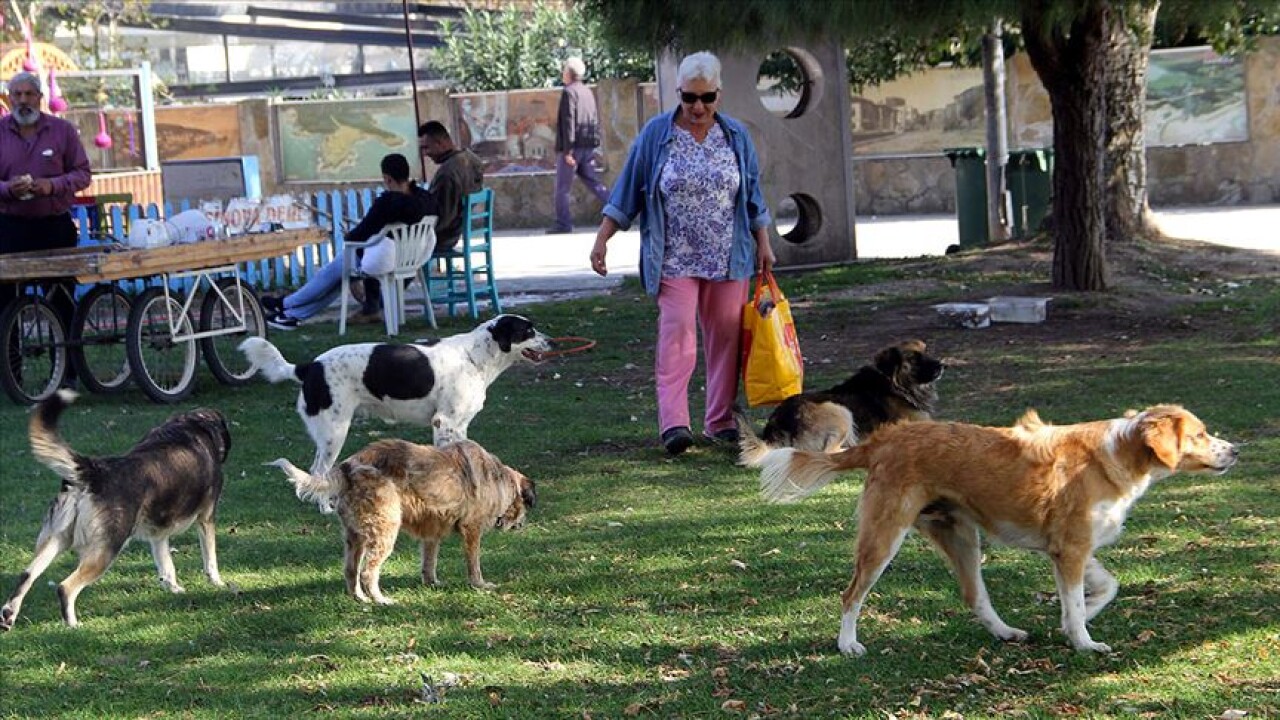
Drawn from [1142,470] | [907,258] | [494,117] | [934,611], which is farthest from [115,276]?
[494,117]

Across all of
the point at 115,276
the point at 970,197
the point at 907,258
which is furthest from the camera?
the point at 970,197

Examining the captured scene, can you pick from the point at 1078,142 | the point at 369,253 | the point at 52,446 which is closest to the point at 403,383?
the point at 52,446

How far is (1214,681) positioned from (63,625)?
404 cm

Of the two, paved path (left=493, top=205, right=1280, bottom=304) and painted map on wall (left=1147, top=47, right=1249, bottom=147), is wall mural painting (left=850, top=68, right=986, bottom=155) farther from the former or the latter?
painted map on wall (left=1147, top=47, right=1249, bottom=147)

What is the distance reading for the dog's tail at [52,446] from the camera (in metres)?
6.04

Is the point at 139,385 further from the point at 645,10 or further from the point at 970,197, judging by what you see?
the point at 970,197

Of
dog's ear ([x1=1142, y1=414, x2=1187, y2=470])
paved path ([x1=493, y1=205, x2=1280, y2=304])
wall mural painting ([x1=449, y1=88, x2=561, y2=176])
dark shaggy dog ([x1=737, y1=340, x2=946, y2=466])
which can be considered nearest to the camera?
dog's ear ([x1=1142, y1=414, x2=1187, y2=470])

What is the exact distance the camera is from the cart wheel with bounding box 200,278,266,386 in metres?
11.9

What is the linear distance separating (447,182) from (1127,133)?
6406 mm

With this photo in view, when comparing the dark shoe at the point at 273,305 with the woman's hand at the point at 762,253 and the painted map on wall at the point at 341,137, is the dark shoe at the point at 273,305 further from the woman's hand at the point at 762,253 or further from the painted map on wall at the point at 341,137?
the painted map on wall at the point at 341,137

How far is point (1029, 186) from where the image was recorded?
18219 millimetres

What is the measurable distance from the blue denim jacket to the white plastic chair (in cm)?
522

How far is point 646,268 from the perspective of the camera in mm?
8727

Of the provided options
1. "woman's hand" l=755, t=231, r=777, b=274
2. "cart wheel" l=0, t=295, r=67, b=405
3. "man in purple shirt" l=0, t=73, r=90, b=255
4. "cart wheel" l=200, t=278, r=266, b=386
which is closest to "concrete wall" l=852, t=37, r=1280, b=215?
"cart wheel" l=200, t=278, r=266, b=386
